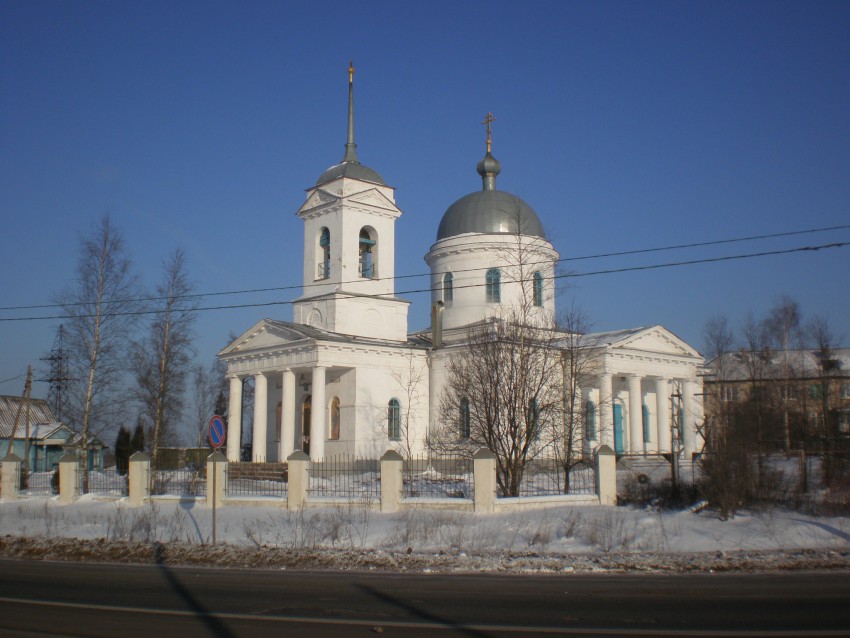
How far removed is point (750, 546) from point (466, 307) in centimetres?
2329

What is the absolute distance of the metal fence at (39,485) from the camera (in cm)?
2811

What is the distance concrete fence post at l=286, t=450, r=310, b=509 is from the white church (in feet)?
36.2

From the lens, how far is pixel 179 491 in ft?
86.0

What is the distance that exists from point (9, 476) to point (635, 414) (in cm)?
2367

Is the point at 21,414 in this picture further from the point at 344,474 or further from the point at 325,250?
the point at 344,474

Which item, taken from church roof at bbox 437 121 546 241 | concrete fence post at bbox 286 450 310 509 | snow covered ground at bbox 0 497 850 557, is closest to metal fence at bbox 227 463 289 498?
concrete fence post at bbox 286 450 310 509

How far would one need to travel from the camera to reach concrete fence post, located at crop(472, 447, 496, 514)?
19.0 metres

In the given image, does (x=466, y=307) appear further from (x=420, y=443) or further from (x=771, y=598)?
(x=771, y=598)

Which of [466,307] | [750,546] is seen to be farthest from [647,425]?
[750,546]

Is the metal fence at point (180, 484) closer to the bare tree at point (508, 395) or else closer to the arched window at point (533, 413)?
the bare tree at point (508, 395)

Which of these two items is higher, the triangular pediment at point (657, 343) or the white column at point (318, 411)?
the triangular pediment at point (657, 343)

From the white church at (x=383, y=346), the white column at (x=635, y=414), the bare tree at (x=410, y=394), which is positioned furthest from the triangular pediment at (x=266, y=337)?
the white column at (x=635, y=414)

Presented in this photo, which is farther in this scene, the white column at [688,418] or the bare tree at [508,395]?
the white column at [688,418]

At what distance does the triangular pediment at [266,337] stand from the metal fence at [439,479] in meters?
6.51
